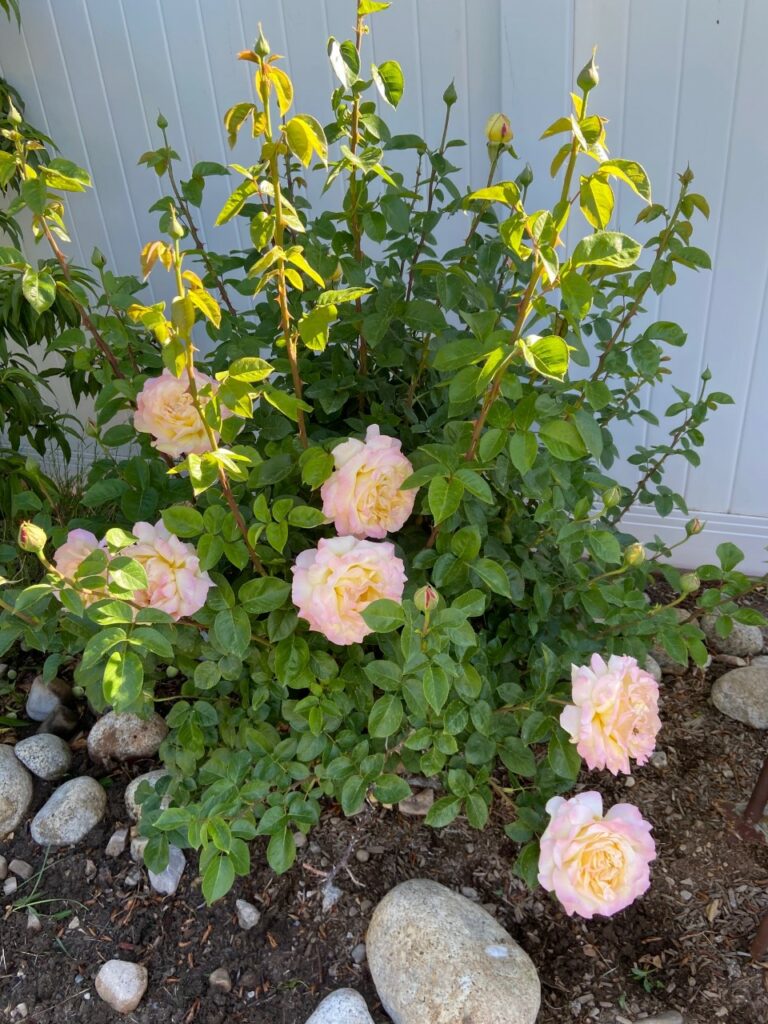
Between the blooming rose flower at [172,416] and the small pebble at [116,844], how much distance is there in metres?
0.86

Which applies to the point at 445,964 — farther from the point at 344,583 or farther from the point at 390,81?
the point at 390,81

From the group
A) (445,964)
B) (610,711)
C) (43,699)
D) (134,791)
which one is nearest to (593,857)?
(610,711)

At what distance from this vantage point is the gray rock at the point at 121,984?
1.36 m

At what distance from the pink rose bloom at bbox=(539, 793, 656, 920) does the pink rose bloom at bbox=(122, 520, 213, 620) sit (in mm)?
604

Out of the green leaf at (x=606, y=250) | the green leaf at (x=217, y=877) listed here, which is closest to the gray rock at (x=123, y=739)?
the green leaf at (x=217, y=877)

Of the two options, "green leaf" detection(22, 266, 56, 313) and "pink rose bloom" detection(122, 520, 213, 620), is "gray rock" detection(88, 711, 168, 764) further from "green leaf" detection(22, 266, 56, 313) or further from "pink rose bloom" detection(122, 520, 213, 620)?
"green leaf" detection(22, 266, 56, 313)

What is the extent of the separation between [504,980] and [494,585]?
0.61 metres

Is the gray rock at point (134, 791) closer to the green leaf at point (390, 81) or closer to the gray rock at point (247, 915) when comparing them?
the gray rock at point (247, 915)

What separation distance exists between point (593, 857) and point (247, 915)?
66cm

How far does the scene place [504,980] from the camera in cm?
125

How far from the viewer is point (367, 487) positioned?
114 centimetres

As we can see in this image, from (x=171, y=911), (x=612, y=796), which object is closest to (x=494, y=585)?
(x=612, y=796)

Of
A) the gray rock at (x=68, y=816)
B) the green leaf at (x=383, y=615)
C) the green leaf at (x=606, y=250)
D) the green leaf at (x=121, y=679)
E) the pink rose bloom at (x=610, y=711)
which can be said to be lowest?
the gray rock at (x=68, y=816)

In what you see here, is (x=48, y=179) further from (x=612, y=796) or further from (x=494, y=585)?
(x=612, y=796)
